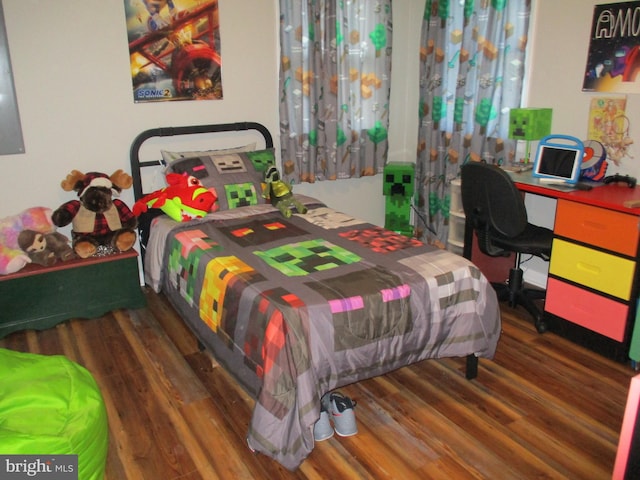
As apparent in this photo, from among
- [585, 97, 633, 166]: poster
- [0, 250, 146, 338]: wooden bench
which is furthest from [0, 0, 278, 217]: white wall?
[585, 97, 633, 166]: poster

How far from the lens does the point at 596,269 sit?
281cm

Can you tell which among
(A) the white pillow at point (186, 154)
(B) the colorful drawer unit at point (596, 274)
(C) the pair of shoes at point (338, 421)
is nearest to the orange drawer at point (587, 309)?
(B) the colorful drawer unit at point (596, 274)

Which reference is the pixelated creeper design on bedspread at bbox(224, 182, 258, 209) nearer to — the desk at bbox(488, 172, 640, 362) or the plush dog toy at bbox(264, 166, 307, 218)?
the plush dog toy at bbox(264, 166, 307, 218)

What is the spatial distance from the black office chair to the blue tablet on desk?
1.02 ft

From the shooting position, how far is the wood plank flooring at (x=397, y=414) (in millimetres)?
2070

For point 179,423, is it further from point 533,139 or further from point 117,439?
point 533,139

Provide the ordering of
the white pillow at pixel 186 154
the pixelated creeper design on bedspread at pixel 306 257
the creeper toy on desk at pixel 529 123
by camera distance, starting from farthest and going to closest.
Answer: the white pillow at pixel 186 154 < the creeper toy on desk at pixel 529 123 < the pixelated creeper design on bedspread at pixel 306 257

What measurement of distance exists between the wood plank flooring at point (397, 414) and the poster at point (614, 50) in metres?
1.51

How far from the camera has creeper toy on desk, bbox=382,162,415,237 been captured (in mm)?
4266

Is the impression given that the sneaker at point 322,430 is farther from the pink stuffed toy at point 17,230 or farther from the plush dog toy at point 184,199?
the pink stuffed toy at point 17,230

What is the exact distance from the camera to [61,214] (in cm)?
320

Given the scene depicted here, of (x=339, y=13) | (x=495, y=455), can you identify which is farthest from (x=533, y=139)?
(x=495, y=455)

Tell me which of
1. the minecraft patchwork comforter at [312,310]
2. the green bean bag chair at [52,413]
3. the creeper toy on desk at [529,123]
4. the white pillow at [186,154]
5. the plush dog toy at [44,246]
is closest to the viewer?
the green bean bag chair at [52,413]

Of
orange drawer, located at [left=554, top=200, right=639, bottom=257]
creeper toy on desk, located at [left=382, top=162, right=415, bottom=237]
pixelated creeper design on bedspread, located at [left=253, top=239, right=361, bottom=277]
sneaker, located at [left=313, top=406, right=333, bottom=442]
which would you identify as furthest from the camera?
creeper toy on desk, located at [left=382, top=162, right=415, bottom=237]
